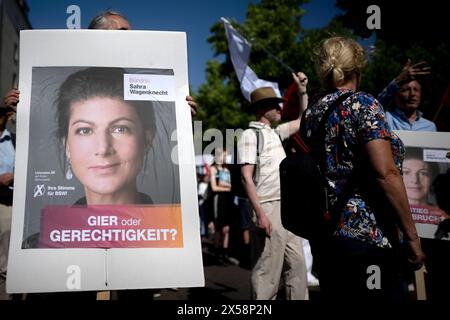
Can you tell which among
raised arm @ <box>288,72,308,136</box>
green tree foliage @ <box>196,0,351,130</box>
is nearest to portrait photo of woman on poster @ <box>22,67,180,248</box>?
raised arm @ <box>288,72,308,136</box>

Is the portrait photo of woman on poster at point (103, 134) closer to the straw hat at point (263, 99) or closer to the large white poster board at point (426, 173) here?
the straw hat at point (263, 99)

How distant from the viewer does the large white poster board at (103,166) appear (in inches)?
86.2

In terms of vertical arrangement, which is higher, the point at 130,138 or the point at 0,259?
the point at 130,138

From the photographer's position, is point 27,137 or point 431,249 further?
point 431,249

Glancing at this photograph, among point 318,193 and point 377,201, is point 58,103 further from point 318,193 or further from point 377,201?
point 377,201

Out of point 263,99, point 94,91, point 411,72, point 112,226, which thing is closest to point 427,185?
point 411,72

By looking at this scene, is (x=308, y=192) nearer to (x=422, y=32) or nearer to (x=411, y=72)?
(x=411, y=72)

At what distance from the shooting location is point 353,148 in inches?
77.8

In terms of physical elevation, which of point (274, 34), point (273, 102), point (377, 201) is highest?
point (274, 34)

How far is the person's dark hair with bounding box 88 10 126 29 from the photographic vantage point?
9.16 ft
